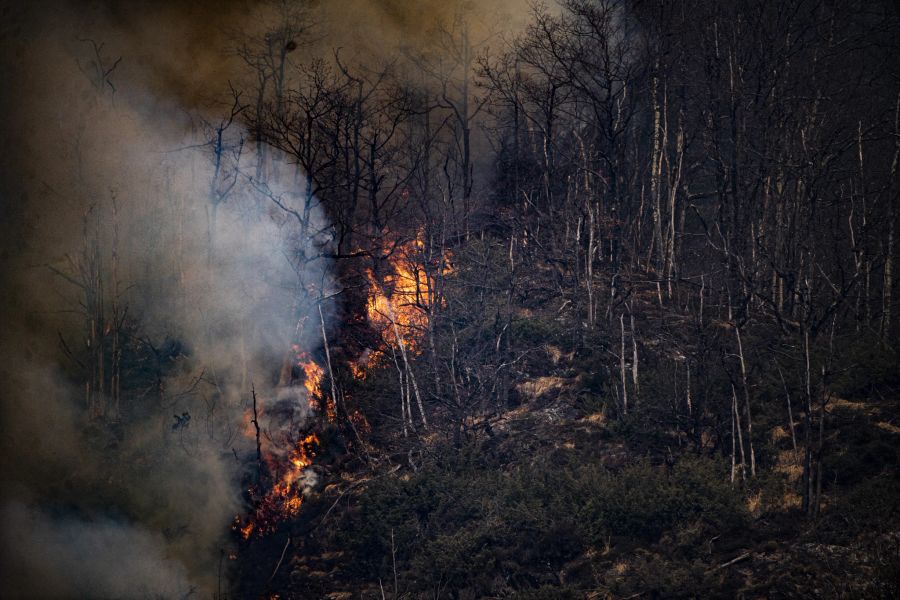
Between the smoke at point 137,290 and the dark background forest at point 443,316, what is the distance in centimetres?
7

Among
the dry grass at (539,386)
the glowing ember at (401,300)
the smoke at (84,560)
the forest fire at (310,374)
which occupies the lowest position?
the smoke at (84,560)

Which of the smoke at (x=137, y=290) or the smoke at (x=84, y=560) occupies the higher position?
the smoke at (x=137, y=290)

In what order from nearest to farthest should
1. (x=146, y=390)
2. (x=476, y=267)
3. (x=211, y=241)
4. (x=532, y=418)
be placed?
(x=532, y=418)
(x=146, y=390)
(x=211, y=241)
(x=476, y=267)

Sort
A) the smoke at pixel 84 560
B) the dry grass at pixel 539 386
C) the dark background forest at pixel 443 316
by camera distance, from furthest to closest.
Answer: the dry grass at pixel 539 386 → the smoke at pixel 84 560 → the dark background forest at pixel 443 316

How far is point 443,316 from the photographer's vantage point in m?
16.1

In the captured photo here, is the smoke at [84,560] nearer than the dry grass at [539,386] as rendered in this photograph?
Yes

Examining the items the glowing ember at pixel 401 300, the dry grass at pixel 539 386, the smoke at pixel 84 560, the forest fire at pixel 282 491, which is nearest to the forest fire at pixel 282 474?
the forest fire at pixel 282 491

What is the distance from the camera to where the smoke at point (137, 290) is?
12.9 meters

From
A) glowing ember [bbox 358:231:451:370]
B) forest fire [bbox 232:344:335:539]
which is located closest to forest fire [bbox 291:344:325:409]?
forest fire [bbox 232:344:335:539]

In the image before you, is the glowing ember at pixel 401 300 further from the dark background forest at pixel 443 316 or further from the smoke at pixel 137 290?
the smoke at pixel 137 290

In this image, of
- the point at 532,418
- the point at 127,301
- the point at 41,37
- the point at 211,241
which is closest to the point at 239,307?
the point at 211,241

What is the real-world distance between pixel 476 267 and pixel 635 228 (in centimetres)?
467

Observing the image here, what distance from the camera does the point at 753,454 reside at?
36.0 ft

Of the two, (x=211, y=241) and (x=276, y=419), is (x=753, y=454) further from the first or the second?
(x=211, y=241)
